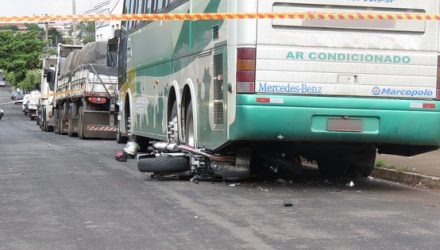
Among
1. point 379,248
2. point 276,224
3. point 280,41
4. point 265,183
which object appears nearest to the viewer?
point 379,248

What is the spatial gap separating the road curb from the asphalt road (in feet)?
0.89

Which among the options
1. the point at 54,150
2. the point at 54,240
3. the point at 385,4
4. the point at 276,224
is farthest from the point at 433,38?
the point at 54,150

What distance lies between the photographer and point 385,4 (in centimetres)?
875

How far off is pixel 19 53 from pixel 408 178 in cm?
6036

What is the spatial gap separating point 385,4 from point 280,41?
147 centimetres

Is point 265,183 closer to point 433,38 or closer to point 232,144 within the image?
point 232,144

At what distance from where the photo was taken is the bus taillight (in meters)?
8.41

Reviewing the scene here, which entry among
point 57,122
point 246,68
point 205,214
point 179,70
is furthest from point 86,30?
point 205,214

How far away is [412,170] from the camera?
35.8 ft

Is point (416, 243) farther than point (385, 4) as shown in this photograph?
No

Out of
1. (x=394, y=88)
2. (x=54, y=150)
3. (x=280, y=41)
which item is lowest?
(x=54, y=150)

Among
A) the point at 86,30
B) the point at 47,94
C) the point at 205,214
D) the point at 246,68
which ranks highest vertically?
the point at 86,30

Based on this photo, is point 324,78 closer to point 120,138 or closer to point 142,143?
point 142,143

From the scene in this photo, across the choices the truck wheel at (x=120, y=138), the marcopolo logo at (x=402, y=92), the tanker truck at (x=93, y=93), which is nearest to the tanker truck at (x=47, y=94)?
the tanker truck at (x=93, y=93)
